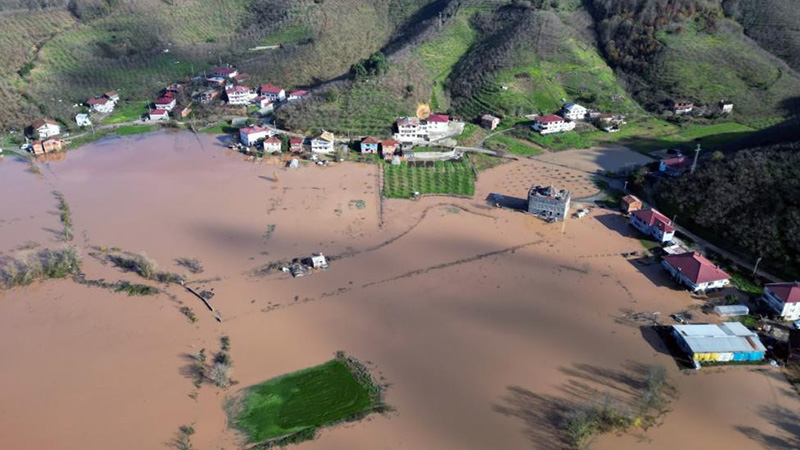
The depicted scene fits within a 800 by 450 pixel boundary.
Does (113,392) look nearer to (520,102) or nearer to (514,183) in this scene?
(514,183)

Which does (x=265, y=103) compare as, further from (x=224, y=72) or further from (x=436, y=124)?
(x=436, y=124)

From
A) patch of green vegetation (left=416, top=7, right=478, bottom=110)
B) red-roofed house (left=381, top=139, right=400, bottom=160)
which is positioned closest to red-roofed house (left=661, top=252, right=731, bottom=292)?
red-roofed house (left=381, top=139, right=400, bottom=160)

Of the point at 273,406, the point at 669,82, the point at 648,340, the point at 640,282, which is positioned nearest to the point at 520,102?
the point at 669,82

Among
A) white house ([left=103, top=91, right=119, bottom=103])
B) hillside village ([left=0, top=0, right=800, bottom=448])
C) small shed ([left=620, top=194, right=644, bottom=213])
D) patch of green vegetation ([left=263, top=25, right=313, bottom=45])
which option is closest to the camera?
hillside village ([left=0, top=0, right=800, bottom=448])

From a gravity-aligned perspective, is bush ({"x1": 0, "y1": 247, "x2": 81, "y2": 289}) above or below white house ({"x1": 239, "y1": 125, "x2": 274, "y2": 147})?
below

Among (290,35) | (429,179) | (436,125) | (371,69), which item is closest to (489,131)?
(436,125)

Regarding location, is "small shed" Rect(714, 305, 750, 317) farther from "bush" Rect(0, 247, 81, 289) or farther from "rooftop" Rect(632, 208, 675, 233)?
"bush" Rect(0, 247, 81, 289)

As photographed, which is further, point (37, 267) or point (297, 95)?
point (297, 95)

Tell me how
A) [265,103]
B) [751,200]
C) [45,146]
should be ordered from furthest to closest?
[265,103] → [45,146] → [751,200]
